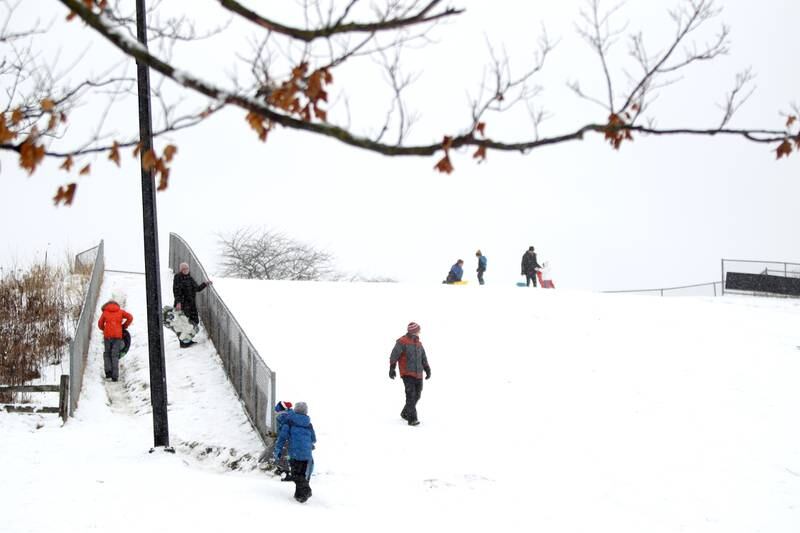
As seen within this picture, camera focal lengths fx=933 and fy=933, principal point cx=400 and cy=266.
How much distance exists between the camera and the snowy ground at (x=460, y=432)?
37.0 feet

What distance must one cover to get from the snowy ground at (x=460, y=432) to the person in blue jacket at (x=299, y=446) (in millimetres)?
242

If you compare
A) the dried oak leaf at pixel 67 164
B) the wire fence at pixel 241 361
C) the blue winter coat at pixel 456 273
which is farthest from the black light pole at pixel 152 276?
the blue winter coat at pixel 456 273

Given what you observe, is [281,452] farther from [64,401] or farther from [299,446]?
[64,401]

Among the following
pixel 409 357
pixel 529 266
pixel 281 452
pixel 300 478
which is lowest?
pixel 300 478

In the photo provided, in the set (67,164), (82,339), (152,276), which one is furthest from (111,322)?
(67,164)

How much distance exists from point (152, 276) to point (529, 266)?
2043 centimetres

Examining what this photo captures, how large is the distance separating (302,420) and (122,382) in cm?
748

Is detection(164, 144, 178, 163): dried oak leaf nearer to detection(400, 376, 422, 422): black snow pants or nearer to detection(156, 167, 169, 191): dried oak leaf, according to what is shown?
detection(156, 167, 169, 191): dried oak leaf

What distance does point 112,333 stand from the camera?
1750cm

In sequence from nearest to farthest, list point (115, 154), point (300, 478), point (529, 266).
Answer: point (115, 154) → point (300, 478) → point (529, 266)

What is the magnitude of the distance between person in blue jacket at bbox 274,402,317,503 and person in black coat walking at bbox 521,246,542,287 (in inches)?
842

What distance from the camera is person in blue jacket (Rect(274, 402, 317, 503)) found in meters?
11.4

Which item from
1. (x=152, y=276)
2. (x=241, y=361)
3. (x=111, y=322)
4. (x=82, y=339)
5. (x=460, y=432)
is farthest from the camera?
(x=82, y=339)

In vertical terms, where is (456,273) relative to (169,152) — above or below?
below
